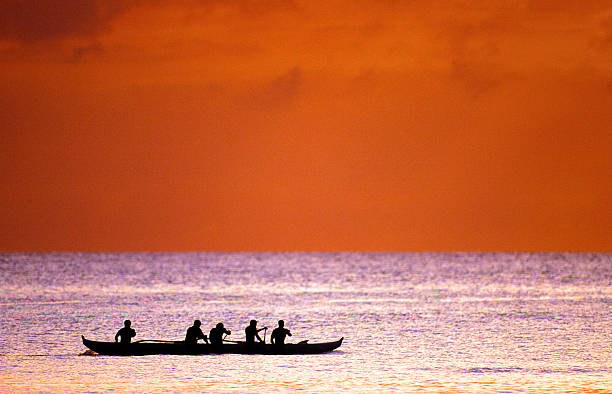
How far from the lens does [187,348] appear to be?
37781mm

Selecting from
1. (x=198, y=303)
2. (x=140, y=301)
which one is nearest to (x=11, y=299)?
(x=140, y=301)

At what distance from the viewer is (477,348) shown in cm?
4166

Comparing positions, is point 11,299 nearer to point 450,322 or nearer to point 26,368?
point 450,322

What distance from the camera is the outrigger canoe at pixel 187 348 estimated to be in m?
37.5

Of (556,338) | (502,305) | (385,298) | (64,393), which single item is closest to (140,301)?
(385,298)

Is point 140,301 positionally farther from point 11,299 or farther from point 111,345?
point 111,345

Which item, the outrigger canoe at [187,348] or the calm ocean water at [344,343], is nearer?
the calm ocean water at [344,343]

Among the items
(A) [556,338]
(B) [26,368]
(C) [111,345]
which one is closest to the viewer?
(B) [26,368]

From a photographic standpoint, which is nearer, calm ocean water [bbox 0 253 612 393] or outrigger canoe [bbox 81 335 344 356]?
calm ocean water [bbox 0 253 612 393]

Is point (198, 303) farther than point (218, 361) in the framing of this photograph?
Yes

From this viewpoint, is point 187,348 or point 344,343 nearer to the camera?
point 187,348

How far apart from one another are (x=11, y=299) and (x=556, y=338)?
4742 centimetres

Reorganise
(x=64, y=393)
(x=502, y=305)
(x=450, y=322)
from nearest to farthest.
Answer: (x=64, y=393) < (x=450, y=322) < (x=502, y=305)

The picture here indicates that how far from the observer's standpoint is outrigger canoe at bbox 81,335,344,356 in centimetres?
3750
